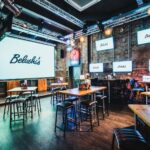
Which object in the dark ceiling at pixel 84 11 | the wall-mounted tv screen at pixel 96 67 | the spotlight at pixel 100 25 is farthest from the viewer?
the wall-mounted tv screen at pixel 96 67

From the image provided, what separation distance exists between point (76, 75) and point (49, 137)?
678 cm

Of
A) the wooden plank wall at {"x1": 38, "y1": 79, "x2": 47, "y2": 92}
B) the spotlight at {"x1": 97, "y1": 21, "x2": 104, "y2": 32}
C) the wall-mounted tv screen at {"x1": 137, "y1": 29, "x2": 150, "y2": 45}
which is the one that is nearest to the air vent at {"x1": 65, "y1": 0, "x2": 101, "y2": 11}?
the spotlight at {"x1": 97, "y1": 21, "x2": 104, "y2": 32}

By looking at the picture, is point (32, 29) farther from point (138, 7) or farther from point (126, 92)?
point (126, 92)

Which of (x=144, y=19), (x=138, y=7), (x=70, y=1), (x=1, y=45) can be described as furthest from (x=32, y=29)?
(x=144, y=19)

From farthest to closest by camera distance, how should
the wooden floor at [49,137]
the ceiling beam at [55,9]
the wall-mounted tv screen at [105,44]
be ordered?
the wall-mounted tv screen at [105,44] → the ceiling beam at [55,9] → the wooden floor at [49,137]

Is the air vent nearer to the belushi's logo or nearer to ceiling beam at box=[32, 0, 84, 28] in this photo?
ceiling beam at box=[32, 0, 84, 28]

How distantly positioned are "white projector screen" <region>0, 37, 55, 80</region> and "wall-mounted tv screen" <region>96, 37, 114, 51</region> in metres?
3.36

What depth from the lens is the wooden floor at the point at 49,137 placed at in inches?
95.5

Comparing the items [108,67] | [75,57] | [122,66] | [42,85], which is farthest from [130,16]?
[42,85]

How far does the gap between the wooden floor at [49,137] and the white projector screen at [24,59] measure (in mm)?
3830

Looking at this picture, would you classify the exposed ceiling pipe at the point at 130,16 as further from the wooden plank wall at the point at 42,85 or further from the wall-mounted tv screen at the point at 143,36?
the wooden plank wall at the point at 42,85

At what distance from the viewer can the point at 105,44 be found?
742 cm

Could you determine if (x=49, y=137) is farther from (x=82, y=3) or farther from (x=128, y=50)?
(x=128, y=50)

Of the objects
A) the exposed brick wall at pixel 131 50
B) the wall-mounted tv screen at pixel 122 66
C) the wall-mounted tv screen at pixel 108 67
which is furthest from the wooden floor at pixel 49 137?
the wall-mounted tv screen at pixel 108 67
